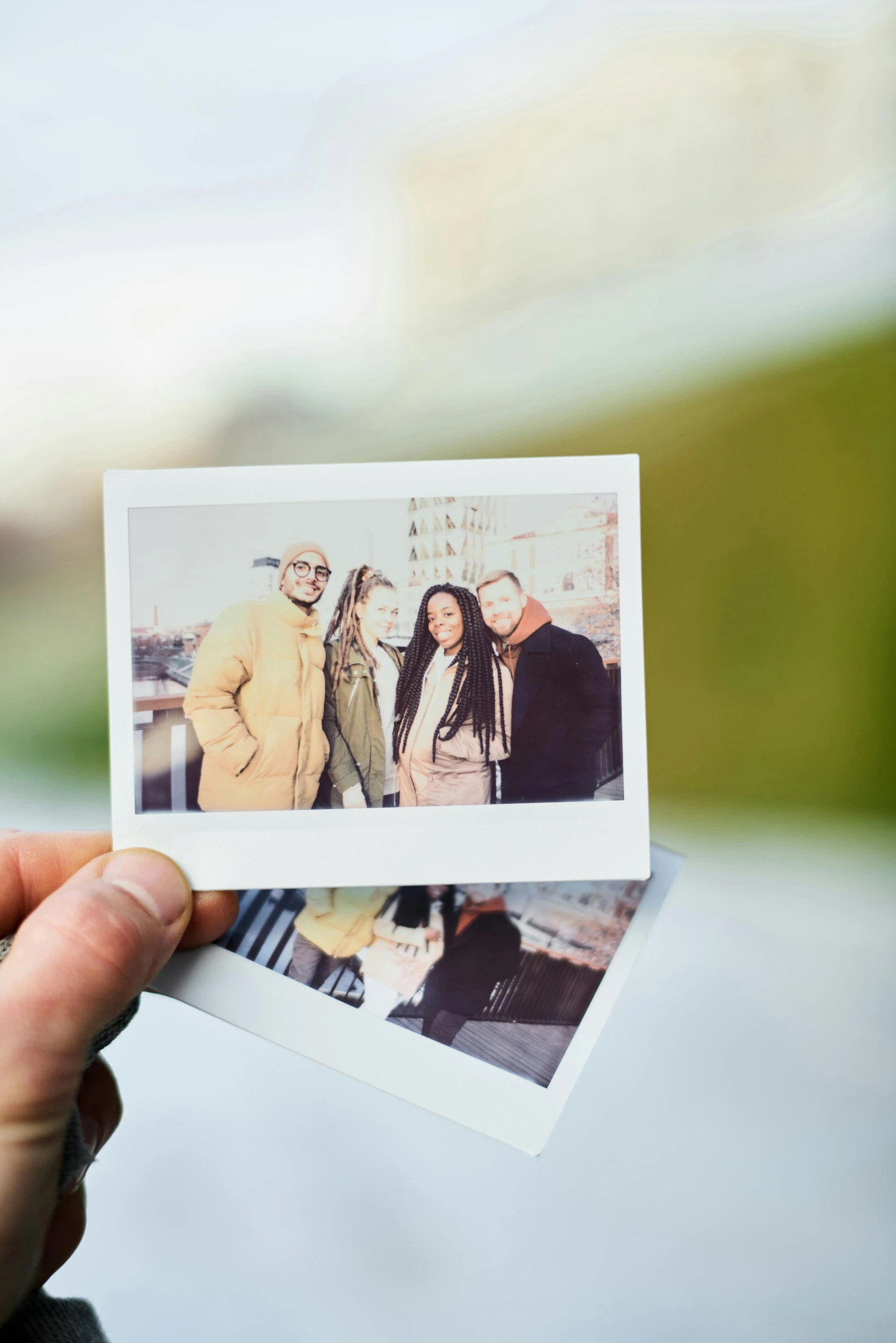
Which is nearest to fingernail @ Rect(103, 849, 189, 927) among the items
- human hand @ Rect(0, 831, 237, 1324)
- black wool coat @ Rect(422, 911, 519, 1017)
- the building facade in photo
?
human hand @ Rect(0, 831, 237, 1324)

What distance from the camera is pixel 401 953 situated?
0.60m

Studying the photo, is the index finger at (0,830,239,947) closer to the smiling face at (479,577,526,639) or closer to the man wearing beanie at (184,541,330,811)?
the man wearing beanie at (184,541,330,811)

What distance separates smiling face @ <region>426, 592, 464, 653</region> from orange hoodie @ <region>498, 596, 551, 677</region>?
4 cm

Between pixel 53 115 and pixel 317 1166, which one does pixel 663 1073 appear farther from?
pixel 53 115

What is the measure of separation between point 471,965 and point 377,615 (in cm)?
31

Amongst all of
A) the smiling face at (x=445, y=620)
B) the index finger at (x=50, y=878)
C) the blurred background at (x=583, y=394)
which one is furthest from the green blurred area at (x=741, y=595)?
the smiling face at (x=445, y=620)

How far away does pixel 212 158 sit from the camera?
0.66 meters

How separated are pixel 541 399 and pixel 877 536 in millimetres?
351

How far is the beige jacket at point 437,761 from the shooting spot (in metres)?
0.55

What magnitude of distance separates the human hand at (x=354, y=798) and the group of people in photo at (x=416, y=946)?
0.08 metres

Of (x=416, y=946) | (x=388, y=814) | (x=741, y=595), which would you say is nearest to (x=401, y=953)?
(x=416, y=946)

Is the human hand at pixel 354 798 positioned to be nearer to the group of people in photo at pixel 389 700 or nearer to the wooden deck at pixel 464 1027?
the group of people in photo at pixel 389 700

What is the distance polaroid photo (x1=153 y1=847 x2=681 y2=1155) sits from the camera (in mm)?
564

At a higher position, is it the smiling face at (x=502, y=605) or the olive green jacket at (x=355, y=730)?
the smiling face at (x=502, y=605)
